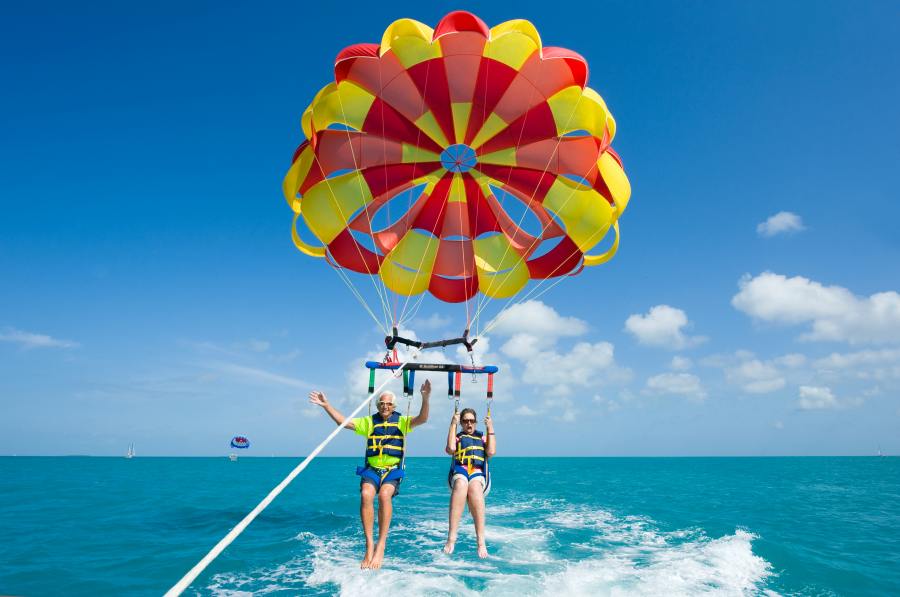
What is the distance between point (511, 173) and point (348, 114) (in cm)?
274

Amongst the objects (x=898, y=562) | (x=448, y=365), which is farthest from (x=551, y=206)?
(x=898, y=562)

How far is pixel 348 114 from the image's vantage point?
789 centimetres

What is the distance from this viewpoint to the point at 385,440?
6.01 meters

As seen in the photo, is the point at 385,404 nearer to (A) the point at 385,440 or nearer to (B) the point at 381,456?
(A) the point at 385,440

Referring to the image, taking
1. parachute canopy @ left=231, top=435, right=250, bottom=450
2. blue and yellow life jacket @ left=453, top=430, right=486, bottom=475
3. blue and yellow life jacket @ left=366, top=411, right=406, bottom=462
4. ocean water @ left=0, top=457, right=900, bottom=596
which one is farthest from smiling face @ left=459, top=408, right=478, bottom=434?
parachute canopy @ left=231, top=435, right=250, bottom=450

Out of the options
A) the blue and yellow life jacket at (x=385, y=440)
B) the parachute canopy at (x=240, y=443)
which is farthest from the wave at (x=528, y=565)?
the parachute canopy at (x=240, y=443)

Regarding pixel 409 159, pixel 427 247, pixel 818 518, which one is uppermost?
pixel 409 159

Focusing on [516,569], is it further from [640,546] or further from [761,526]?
[761,526]

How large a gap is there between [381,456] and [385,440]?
18 cm

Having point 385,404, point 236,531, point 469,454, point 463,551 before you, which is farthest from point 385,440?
point 463,551

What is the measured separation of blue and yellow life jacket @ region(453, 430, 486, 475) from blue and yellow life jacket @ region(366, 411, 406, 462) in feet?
2.22

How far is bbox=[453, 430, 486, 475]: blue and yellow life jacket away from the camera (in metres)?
6.27

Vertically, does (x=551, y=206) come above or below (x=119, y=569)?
above

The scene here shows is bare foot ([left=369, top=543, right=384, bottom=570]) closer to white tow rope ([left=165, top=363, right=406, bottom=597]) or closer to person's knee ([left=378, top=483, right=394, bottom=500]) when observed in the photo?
person's knee ([left=378, top=483, right=394, bottom=500])
